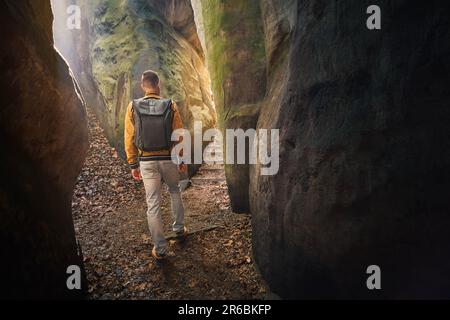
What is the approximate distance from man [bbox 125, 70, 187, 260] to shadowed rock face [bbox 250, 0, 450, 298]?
72.8 inches

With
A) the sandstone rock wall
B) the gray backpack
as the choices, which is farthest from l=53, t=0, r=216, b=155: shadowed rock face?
the gray backpack

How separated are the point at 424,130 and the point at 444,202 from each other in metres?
0.72

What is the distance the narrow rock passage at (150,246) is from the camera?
13.2 feet

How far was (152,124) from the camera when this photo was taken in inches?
172

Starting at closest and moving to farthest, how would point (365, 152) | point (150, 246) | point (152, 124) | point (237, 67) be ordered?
point (365, 152)
point (152, 124)
point (150, 246)
point (237, 67)

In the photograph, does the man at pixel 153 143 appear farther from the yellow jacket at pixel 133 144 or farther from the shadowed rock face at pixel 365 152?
the shadowed rock face at pixel 365 152

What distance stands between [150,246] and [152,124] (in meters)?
2.28

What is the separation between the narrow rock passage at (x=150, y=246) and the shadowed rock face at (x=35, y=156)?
90cm

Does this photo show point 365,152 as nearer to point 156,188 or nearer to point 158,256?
point 156,188

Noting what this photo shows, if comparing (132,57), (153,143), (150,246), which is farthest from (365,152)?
(132,57)

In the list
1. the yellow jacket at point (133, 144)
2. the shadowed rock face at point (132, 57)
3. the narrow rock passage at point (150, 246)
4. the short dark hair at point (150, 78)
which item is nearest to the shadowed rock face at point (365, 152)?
the narrow rock passage at point (150, 246)

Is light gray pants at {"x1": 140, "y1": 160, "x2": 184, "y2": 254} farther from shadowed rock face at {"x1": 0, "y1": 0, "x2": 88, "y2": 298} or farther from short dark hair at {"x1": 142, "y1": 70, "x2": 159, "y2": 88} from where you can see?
short dark hair at {"x1": 142, "y1": 70, "x2": 159, "y2": 88}

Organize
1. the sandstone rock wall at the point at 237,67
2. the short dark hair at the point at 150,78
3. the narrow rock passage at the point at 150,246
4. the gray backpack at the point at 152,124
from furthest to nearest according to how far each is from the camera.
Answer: the sandstone rock wall at the point at 237,67
the short dark hair at the point at 150,78
the gray backpack at the point at 152,124
the narrow rock passage at the point at 150,246
